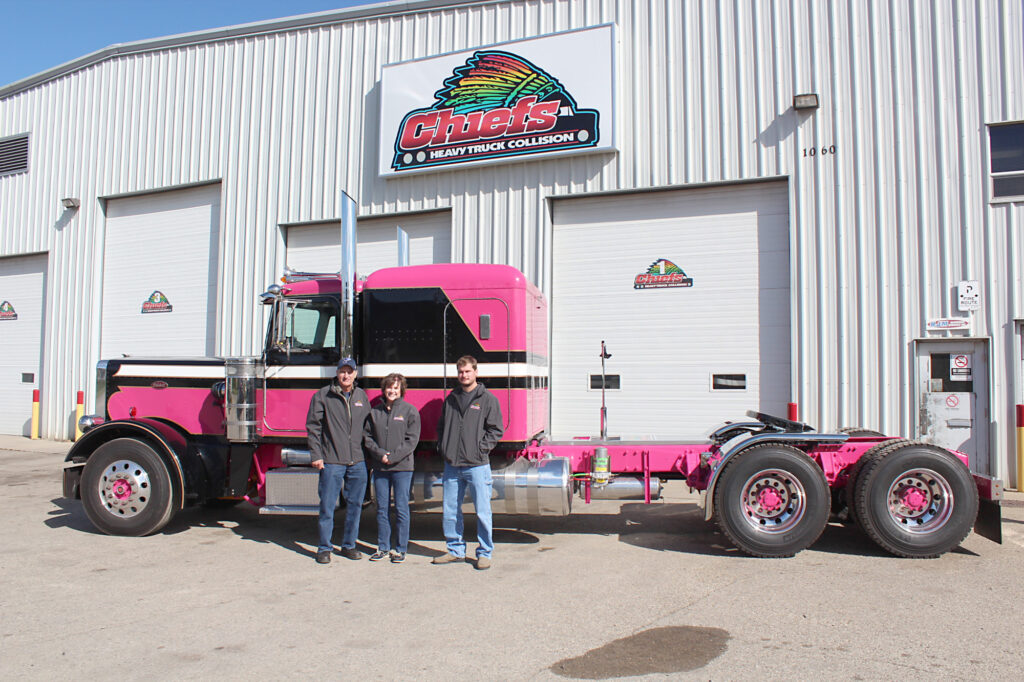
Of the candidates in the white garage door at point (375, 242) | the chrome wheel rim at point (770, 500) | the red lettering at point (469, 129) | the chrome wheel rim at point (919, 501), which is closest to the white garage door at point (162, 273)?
the white garage door at point (375, 242)

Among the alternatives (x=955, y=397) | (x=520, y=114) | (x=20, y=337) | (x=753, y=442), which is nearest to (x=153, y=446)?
(x=753, y=442)

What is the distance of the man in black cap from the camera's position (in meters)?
6.46

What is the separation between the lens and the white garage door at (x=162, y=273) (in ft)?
50.6

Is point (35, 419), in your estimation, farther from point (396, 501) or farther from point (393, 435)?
point (393, 435)

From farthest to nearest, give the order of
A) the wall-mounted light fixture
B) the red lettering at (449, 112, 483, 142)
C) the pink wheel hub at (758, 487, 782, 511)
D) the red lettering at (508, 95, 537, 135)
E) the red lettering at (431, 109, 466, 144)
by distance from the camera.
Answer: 1. the red lettering at (431, 109, 466, 144)
2. the red lettering at (449, 112, 483, 142)
3. the red lettering at (508, 95, 537, 135)
4. the wall-mounted light fixture
5. the pink wheel hub at (758, 487, 782, 511)

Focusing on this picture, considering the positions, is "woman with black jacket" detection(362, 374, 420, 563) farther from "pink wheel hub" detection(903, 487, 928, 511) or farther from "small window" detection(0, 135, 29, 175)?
"small window" detection(0, 135, 29, 175)

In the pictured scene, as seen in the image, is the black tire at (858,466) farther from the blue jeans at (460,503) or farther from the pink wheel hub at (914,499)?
the blue jeans at (460,503)

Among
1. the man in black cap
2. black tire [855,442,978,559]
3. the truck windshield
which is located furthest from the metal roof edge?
black tire [855,442,978,559]

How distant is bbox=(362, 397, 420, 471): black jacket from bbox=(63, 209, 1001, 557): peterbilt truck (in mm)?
491

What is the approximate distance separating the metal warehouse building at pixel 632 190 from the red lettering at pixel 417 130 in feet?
0.16

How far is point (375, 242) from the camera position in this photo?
14055 millimetres

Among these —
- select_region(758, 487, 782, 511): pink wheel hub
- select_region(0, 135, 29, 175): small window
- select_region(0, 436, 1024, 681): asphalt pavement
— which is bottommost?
select_region(0, 436, 1024, 681): asphalt pavement

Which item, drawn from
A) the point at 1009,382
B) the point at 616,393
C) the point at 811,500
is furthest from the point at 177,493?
the point at 1009,382

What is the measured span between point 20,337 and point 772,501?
1866 cm
